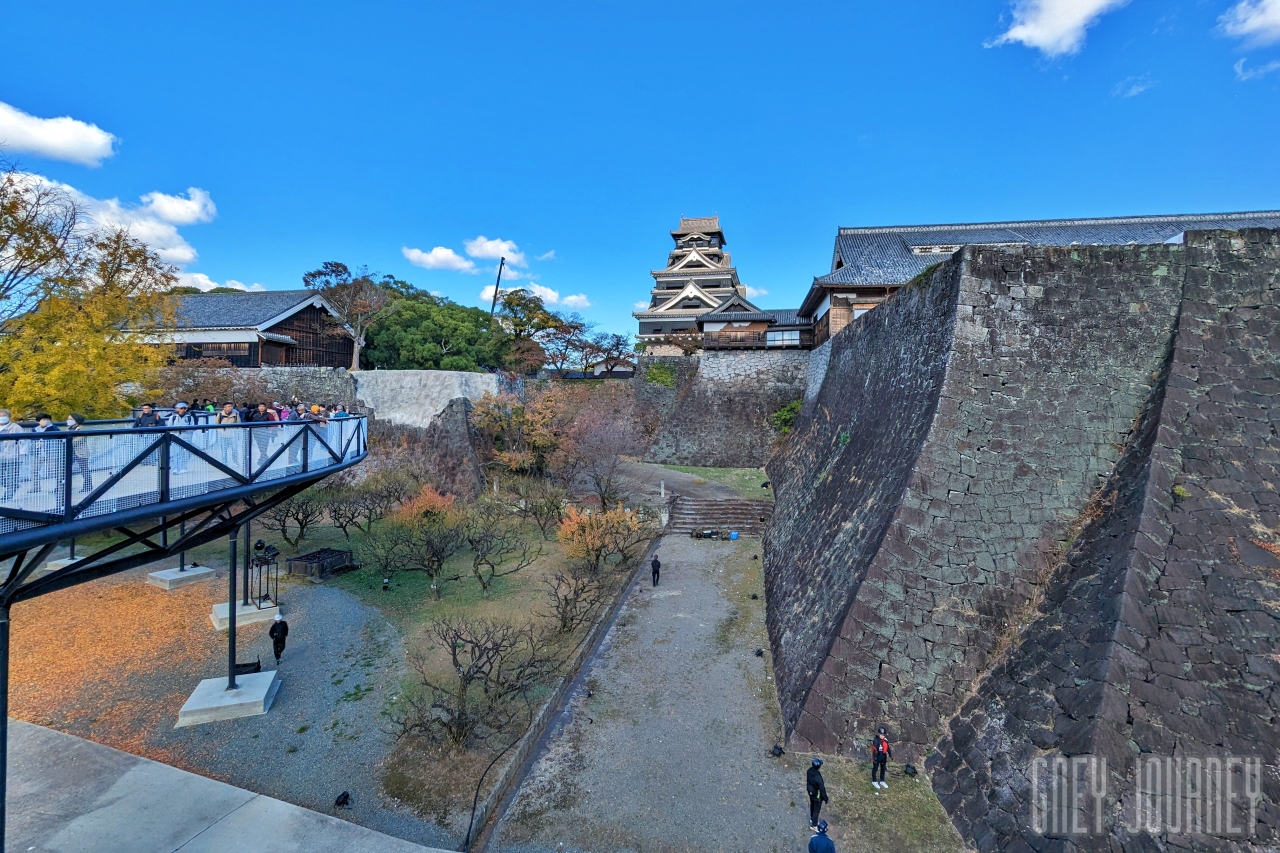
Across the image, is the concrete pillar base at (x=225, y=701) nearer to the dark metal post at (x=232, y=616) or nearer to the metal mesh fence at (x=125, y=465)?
the dark metal post at (x=232, y=616)

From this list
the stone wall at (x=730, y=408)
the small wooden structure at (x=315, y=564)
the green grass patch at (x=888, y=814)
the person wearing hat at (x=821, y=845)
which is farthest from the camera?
the stone wall at (x=730, y=408)

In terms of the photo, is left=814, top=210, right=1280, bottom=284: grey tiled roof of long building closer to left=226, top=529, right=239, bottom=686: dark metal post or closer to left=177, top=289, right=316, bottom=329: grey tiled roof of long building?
left=226, top=529, right=239, bottom=686: dark metal post

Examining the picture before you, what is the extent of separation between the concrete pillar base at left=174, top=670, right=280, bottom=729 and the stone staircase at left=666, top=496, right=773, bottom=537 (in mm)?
11252

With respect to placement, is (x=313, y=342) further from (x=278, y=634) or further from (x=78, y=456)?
(x=78, y=456)

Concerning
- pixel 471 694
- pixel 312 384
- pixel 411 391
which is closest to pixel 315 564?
pixel 471 694

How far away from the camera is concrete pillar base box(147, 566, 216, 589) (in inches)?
453

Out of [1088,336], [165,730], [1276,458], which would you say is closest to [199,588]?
[165,730]

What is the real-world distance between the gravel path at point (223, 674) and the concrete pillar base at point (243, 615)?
18 centimetres

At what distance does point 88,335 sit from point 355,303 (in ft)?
44.4

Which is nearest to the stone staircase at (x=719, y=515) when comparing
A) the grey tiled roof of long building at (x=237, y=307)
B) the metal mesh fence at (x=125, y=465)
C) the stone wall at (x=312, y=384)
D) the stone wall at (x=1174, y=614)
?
the stone wall at (x=1174, y=614)

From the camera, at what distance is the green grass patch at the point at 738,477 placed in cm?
1920

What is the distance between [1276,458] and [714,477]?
56.5 feet

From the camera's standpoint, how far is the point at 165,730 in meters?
6.72

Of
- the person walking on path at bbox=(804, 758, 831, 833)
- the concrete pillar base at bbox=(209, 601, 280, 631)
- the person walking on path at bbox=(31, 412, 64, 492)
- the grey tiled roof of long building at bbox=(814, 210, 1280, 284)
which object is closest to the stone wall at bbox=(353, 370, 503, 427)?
the concrete pillar base at bbox=(209, 601, 280, 631)
